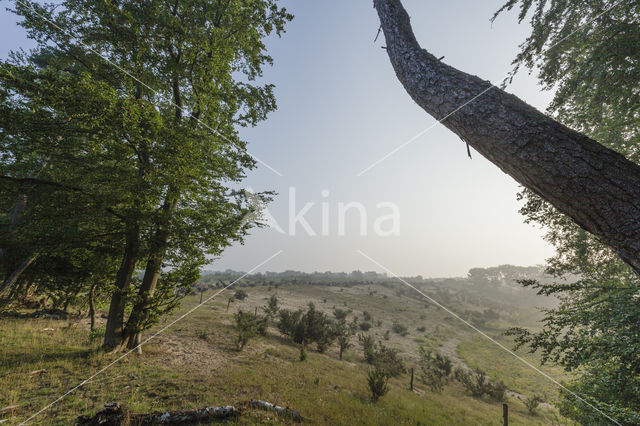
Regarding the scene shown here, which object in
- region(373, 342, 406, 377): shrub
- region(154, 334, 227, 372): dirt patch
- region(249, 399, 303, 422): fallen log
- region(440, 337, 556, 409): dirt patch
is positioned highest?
region(249, 399, 303, 422): fallen log

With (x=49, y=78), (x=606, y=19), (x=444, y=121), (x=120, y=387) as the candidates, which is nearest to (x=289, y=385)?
(x=120, y=387)

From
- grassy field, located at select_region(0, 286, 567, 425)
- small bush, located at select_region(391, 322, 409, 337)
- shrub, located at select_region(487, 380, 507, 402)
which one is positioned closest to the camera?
grassy field, located at select_region(0, 286, 567, 425)

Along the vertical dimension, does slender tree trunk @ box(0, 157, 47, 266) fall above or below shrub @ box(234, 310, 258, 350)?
above

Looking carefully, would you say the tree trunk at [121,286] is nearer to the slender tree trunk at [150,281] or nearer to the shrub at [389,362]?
the slender tree trunk at [150,281]

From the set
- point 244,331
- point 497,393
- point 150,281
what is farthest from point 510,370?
point 150,281

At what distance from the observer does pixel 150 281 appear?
356 inches

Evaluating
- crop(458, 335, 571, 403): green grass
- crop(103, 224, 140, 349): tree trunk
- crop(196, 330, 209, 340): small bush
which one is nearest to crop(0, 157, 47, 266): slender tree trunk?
crop(103, 224, 140, 349): tree trunk

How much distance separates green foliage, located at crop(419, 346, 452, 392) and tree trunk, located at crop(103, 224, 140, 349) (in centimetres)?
1826

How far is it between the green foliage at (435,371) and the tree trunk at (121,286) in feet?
59.9

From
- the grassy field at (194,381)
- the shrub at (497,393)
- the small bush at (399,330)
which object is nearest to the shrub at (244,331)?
the grassy field at (194,381)

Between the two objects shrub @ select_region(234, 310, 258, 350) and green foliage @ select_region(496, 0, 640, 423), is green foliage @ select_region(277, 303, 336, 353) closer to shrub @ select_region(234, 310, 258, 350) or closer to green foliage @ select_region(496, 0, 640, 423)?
shrub @ select_region(234, 310, 258, 350)

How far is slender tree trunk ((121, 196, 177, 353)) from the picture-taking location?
7.82 m

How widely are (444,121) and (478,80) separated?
566 mm

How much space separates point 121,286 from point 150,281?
0.88 metres
